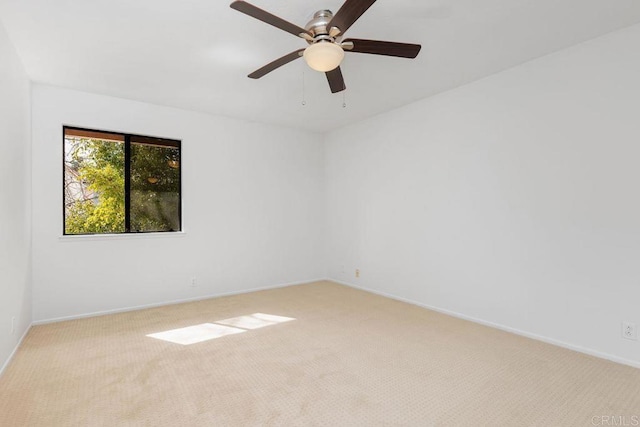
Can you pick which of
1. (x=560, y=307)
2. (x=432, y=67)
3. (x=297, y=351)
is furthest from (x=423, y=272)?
(x=432, y=67)

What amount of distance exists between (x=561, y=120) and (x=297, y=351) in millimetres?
3046

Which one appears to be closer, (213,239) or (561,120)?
(561,120)

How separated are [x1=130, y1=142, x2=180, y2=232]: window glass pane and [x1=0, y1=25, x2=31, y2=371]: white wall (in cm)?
101

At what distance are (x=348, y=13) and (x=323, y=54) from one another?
11.5 inches

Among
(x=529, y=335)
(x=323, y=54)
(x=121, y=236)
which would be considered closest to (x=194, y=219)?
(x=121, y=236)

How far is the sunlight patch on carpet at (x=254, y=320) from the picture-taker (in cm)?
348

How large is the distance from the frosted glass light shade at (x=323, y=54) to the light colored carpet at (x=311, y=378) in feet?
6.94

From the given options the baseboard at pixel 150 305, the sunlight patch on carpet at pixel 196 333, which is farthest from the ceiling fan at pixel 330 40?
the baseboard at pixel 150 305

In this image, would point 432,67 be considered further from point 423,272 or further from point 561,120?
point 423,272

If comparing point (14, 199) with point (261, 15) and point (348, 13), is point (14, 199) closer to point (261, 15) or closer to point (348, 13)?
point (261, 15)

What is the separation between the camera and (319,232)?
5703 millimetres

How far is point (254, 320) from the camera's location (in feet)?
11.9

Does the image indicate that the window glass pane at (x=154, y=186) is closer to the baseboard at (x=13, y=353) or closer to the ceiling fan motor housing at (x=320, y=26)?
the baseboard at (x=13, y=353)

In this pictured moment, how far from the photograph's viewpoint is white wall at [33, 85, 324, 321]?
3.57 metres
